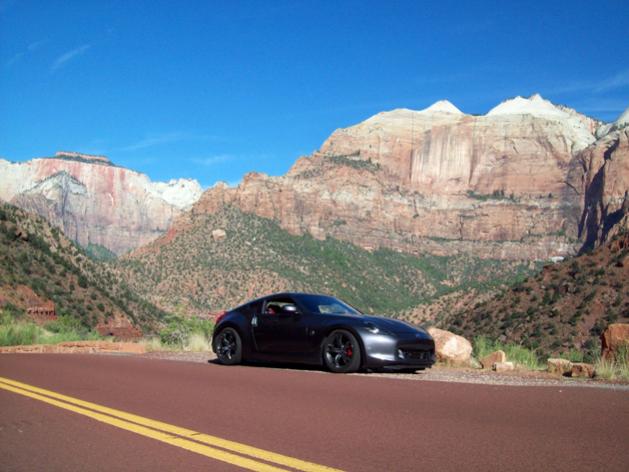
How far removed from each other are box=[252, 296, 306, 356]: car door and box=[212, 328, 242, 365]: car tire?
0.50 meters

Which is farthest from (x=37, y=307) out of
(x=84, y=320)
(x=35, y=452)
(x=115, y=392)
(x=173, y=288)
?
(x=173, y=288)

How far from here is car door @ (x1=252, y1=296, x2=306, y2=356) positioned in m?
11.5

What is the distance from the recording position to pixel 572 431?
20.2 ft

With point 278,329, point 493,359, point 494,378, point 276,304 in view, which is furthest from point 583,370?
point 276,304

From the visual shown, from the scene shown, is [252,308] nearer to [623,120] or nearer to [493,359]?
[493,359]

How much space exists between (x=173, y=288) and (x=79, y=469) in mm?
82210

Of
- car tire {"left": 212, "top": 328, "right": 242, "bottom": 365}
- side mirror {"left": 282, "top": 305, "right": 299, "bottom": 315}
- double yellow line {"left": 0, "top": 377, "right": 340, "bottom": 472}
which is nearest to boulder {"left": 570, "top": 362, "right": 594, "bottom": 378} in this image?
side mirror {"left": 282, "top": 305, "right": 299, "bottom": 315}

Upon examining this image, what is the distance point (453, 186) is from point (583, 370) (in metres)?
156

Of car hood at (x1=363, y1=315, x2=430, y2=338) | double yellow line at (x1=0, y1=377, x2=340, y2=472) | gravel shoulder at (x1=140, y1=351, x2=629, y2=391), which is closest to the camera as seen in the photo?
double yellow line at (x1=0, y1=377, x2=340, y2=472)

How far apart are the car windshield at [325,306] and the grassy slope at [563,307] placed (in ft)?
76.0

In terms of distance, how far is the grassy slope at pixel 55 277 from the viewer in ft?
144

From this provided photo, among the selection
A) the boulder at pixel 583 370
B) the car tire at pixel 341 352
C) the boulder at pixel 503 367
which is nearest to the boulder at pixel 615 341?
the boulder at pixel 583 370

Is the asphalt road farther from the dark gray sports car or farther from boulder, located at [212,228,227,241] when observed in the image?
boulder, located at [212,228,227,241]

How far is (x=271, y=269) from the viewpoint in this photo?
A: 3536 inches
